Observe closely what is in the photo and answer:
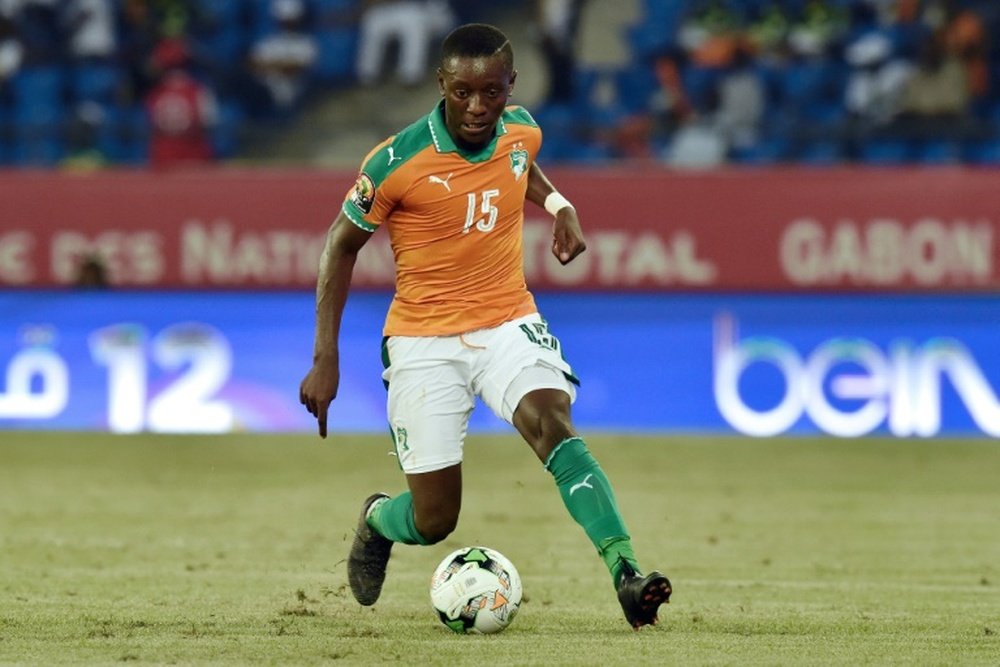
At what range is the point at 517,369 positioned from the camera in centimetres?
638

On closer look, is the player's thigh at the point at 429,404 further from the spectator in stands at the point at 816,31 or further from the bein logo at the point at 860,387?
the spectator in stands at the point at 816,31

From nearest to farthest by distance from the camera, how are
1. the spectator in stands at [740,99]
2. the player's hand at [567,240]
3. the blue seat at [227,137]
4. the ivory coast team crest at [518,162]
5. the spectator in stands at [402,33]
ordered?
the player's hand at [567,240]
the ivory coast team crest at [518,162]
the spectator in stands at [740,99]
the blue seat at [227,137]
the spectator in stands at [402,33]

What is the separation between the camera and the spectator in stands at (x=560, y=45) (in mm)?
18156

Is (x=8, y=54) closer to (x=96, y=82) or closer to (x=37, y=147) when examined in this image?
(x=96, y=82)

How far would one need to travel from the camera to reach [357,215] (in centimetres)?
638

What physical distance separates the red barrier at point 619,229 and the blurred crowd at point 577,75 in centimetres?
87

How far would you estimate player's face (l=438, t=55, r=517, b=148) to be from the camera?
20.2 feet

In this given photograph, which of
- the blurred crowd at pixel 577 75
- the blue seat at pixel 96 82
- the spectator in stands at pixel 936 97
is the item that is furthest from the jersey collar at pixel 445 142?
the blue seat at pixel 96 82

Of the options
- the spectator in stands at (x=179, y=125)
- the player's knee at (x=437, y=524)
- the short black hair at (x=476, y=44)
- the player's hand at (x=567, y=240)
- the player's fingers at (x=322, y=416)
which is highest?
the short black hair at (x=476, y=44)

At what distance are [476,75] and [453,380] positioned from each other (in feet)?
3.63

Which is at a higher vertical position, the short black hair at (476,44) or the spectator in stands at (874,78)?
the short black hair at (476,44)

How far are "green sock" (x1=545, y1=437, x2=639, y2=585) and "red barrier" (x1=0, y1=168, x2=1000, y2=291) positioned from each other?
1012cm

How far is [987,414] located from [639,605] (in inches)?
331

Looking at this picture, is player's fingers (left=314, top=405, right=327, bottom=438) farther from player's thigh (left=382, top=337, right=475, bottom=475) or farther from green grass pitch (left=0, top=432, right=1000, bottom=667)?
green grass pitch (left=0, top=432, right=1000, bottom=667)
